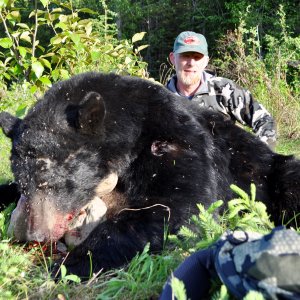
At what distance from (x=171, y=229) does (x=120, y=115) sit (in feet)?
2.57

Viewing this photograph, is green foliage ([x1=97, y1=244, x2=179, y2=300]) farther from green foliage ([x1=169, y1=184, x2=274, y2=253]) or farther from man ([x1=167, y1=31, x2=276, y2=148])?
man ([x1=167, y1=31, x2=276, y2=148])

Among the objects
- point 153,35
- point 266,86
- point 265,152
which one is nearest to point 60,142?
point 265,152

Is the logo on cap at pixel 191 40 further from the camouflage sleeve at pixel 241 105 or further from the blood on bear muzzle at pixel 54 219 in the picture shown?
the blood on bear muzzle at pixel 54 219

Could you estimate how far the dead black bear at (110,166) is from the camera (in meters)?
2.57

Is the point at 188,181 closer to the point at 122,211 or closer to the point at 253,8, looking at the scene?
the point at 122,211

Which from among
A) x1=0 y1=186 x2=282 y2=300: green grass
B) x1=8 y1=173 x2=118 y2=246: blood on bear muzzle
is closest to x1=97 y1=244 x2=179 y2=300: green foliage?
x1=0 y1=186 x2=282 y2=300: green grass

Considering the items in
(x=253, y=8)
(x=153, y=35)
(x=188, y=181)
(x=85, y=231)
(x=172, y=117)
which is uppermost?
(x=172, y=117)

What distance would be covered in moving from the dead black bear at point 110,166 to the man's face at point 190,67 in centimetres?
178

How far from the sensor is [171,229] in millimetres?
2559

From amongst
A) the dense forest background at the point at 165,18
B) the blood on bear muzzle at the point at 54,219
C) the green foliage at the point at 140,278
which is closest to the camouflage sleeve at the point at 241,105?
the blood on bear muzzle at the point at 54,219

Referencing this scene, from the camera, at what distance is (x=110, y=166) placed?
113 inches

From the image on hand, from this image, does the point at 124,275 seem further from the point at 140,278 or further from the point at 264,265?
the point at 264,265

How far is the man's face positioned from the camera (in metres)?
4.92

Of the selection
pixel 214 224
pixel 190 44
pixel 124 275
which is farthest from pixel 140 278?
pixel 190 44
